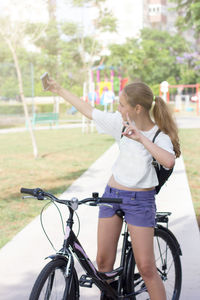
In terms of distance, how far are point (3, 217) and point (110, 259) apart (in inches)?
148

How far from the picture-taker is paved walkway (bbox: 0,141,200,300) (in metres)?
4.14

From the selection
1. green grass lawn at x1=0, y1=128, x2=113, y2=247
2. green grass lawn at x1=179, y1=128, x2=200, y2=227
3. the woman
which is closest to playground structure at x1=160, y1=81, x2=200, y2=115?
green grass lawn at x1=179, y1=128, x2=200, y2=227

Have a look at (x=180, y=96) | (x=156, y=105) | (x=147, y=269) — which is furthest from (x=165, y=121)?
(x=180, y=96)

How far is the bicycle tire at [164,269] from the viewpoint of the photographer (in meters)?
3.39

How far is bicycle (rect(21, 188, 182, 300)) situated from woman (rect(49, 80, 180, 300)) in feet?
0.34

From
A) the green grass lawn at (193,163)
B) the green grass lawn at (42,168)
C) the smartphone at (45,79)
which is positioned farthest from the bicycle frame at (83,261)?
the green grass lawn at (42,168)

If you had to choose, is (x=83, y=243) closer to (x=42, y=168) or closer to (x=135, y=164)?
(x=135, y=164)

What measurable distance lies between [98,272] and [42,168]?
8.35 m

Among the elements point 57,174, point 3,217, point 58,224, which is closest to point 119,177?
point 58,224

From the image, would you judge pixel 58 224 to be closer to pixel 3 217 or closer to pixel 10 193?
Result: pixel 3 217

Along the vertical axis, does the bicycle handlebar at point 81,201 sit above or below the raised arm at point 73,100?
below

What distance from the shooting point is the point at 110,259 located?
327 cm

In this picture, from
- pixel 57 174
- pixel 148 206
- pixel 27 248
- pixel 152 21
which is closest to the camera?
pixel 148 206

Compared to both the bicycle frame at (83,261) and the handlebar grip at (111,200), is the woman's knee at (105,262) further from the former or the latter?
the handlebar grip at (111,200)
